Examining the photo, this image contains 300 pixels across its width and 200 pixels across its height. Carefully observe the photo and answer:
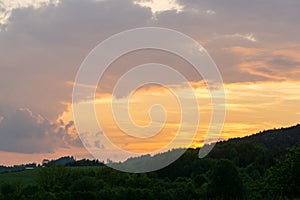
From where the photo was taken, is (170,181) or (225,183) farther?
(170,181)

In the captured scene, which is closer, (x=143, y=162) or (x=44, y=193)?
(x=44, y=193)

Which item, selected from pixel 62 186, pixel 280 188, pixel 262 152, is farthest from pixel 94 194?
pixel 280 188

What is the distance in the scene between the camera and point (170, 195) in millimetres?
129375

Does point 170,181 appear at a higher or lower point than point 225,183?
higher

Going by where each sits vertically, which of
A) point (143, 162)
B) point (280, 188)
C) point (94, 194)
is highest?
point (143, 162)

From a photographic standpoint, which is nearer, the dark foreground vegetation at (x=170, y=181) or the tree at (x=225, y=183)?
the tree at (x=225, y=183)

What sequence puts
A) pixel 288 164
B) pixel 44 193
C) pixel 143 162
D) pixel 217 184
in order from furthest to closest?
pixel 143 162, pixel 44 193, pixel 217 184, pixel 288 164

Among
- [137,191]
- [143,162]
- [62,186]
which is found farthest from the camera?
[143,162]

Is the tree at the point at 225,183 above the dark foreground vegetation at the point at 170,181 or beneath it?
beneath

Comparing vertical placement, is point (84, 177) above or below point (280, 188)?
above

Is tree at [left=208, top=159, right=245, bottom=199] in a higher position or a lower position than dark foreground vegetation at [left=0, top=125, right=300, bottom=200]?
lower

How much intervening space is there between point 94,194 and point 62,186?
66.9 ft

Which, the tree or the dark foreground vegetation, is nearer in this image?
the tree

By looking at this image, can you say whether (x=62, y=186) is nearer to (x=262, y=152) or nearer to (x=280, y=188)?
(x=262, y=152)
